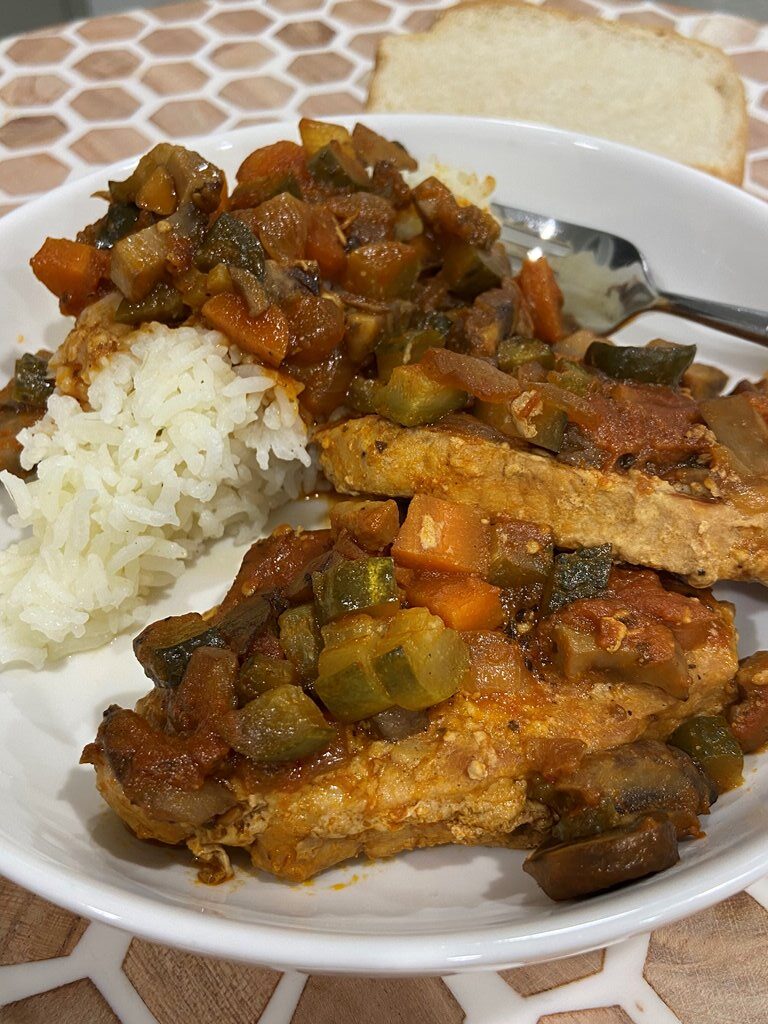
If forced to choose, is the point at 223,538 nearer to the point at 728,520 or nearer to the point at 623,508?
the point at 623,508

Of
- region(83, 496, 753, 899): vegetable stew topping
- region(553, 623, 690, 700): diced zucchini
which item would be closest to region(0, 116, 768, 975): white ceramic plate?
region(83, 496, 753, 899): vegetable stew topping

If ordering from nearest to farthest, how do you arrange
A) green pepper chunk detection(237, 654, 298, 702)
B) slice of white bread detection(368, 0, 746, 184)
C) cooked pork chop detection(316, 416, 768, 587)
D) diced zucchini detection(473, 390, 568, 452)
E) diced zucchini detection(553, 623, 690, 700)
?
green pepper chunk detection(237, 654, 298, 702), diced zucchini detection(553, 623, 690, 700), cooked pork chop detection(316, 416, 768, 587), diced zucchini detection(473, 390, 568, 452), slice of white bread detection(368, 0, 746, 184)

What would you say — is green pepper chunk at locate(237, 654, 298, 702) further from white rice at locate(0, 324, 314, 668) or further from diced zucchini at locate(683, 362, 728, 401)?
diced zucchini at locate(683, 362, 728, 401)

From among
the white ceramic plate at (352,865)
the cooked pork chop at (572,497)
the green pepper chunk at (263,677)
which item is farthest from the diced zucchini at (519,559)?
the white ceramic plate at (352,865)

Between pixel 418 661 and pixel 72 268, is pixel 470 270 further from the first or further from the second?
pixel 418 661

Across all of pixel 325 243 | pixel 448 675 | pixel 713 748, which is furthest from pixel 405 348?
pixel 713 748

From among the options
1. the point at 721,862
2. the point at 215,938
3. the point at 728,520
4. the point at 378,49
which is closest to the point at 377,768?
the point at 215,938

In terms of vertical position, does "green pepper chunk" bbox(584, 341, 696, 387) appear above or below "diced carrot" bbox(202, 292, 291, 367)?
above
